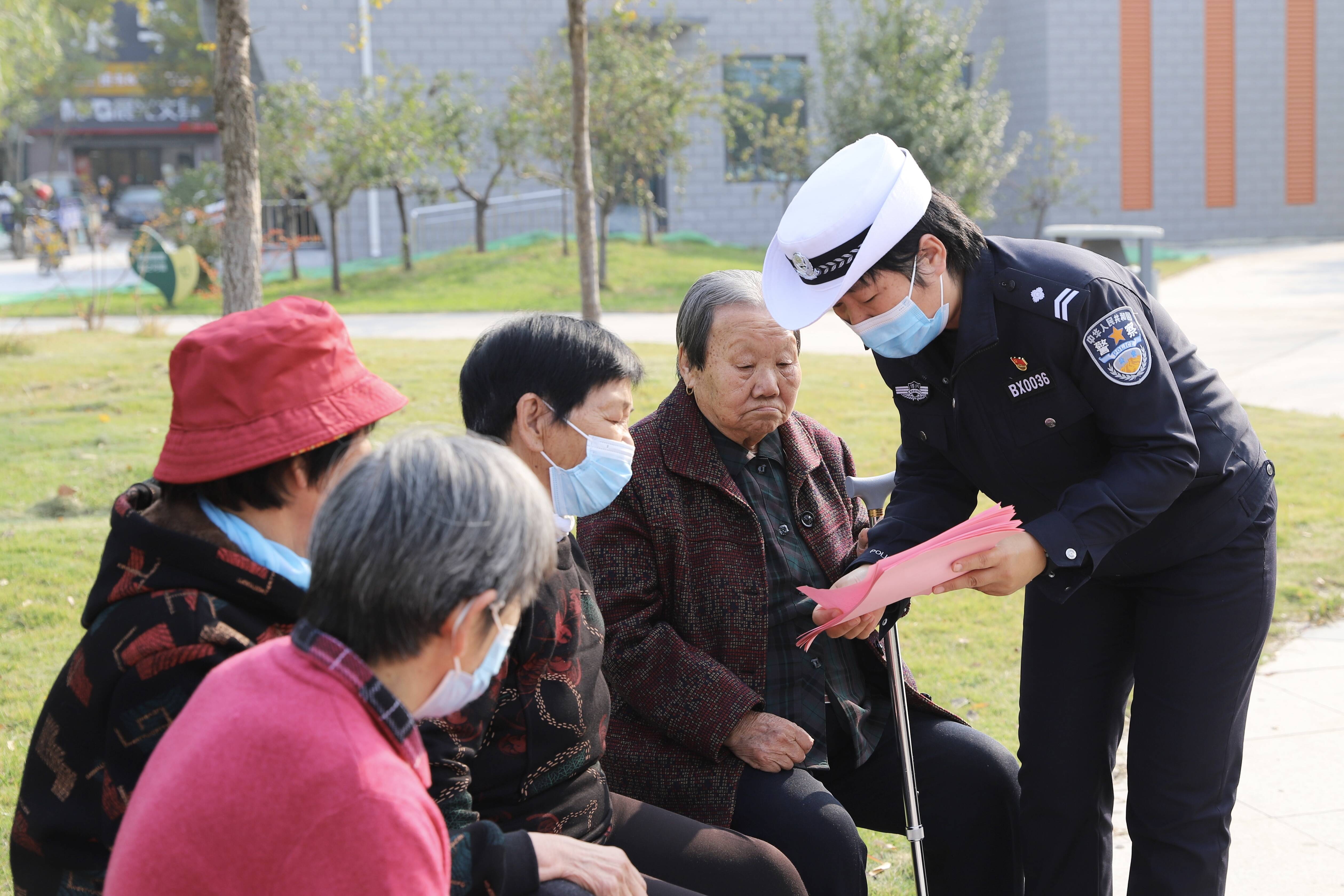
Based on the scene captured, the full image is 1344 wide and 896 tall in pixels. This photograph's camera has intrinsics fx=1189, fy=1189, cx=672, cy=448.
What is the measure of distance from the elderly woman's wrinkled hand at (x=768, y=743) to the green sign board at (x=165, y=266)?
1590 centimetres

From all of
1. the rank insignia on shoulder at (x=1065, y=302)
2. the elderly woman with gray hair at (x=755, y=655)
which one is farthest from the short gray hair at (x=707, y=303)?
the rank insignia on shoulder at (x=1065, y=302)

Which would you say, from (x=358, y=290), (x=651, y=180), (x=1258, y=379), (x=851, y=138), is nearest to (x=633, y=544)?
(x=1258, y=379)

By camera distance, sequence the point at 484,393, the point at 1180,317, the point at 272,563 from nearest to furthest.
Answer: the point at 272,563
the point at 484,393
the point at 1180,317

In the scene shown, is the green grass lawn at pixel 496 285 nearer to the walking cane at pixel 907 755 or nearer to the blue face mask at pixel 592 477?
the blue face mask at pixel 592 477

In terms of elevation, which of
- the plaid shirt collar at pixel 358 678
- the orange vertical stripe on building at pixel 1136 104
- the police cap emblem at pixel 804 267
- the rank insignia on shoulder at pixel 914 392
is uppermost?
the orange vertical stripe on building at pixel 1136 104

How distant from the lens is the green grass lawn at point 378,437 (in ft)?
14.3

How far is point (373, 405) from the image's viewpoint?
6.18ft

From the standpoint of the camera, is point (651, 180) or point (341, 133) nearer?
point (341, 133)

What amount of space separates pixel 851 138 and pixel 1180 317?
7.95 metres

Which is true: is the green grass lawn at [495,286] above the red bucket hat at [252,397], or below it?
above

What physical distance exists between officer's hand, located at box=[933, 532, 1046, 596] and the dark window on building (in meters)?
22.5

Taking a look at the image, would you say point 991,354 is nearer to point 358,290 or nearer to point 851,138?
point 358,290

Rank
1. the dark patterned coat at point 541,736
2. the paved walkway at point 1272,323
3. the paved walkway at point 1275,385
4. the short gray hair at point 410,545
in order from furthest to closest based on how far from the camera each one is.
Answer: the paved walkway at point 1272,323 < the paved walkway at point 1275,385 < the dark patterned coat at point 541,736 < the short gray hair at point 410,545

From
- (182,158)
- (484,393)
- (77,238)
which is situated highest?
(182,158)
